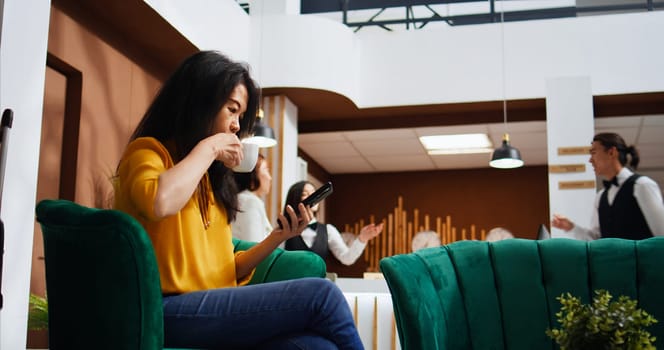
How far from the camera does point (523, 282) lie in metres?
2.22

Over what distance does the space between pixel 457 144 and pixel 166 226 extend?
24.6 feet

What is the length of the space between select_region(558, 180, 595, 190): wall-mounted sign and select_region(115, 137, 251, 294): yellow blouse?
5.35m

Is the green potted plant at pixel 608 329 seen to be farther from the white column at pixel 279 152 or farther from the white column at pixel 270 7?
the white column at pixel 270 7

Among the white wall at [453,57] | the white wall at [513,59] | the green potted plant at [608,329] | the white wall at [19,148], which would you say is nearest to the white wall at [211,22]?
the white wall at [453,57]

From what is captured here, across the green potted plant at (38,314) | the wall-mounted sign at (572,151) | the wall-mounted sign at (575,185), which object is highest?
the wall-mounted sign at (572,151)

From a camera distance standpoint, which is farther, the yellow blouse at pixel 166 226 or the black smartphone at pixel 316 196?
the black smartphone at pixel 316 196

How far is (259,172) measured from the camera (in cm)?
486

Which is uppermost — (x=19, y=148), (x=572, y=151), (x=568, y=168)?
(x=572, y=151)

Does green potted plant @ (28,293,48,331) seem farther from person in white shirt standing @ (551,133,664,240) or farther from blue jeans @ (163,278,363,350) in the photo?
person in white shirt standing @ (551,133,664,240)

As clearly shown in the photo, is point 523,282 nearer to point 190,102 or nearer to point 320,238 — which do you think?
→ point 190,102

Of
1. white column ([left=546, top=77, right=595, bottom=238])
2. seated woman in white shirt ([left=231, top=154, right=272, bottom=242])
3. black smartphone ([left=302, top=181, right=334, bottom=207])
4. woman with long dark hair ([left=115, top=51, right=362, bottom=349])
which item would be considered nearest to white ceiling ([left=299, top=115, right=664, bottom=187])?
A: white column ([left=546, top=77, right=595, bottom=238])

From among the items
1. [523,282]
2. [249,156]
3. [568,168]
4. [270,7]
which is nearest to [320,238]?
[568,168]

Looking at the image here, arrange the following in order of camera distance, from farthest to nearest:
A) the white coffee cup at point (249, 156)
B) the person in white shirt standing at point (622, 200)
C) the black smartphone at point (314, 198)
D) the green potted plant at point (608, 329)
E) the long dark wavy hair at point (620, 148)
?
the long dark wavy hair at point (620, 148) < the person in white shirt standing at point (622, 200) < the white coffee cup at point (249, 156) < the black smartphone at point (314, 198) < the green potted plant at point (608, 329)

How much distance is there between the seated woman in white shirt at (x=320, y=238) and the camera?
5297 mm
